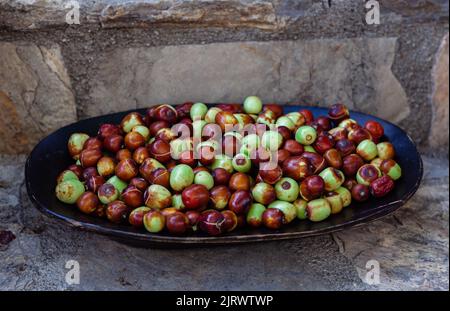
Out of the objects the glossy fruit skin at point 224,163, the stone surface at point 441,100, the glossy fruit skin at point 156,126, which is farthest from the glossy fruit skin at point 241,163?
the stone surface at point 441,100

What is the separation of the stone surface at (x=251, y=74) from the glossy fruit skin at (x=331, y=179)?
23.0 inches

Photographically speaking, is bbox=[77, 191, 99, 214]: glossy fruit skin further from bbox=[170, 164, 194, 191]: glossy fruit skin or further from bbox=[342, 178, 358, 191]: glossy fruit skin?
bbox=[342, 178, 358, 191]: glossy fruit skin

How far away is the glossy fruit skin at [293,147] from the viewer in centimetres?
182

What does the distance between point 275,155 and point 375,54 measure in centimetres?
76

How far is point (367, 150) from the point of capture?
1895mm

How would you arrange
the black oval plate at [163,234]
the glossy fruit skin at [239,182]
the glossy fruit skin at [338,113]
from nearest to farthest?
the black oval plate at [163,234]
the glossy fruit skin at [239,182]
the glossy fruit skin at [338,113]

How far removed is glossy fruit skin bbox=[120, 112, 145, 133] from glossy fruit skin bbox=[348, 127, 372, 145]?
79 centimetres

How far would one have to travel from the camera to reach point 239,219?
1.62m

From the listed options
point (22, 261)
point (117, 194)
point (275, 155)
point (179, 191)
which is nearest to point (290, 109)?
point (275, 155)

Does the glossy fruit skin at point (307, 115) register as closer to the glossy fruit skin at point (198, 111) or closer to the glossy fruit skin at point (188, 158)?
the glossy fruit skin at point (198, 111)

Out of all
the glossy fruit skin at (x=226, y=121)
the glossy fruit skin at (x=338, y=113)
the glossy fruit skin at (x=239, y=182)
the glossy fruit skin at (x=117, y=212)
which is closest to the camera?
the glossy fruit skin at (x=117, y=212)

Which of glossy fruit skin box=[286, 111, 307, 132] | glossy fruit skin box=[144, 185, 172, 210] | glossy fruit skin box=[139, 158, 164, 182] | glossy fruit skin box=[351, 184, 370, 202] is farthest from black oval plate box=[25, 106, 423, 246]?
glossy fruit skin box=[286, 111, 307, 132]

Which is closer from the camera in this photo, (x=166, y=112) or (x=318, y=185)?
(x=318, y=185)

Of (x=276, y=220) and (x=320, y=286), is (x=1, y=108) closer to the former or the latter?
(x=276, y=220)
